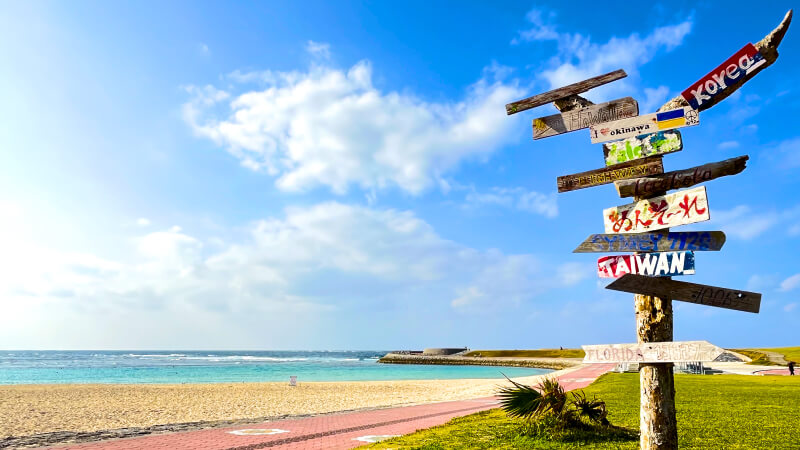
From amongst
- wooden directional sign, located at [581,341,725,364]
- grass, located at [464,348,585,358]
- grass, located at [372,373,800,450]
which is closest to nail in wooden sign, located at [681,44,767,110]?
wooden directional sign, located at [581,341,725,364]

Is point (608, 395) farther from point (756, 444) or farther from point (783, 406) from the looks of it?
point (756, 444)

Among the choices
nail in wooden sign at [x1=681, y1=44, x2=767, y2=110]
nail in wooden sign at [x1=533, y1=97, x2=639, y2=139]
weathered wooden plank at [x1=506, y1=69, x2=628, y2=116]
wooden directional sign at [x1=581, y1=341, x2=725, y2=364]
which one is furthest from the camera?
weathered wooden plank at [x1=506, y1=69, x2=628, y2=116]

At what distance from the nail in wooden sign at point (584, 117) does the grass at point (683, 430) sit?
17.2 feet

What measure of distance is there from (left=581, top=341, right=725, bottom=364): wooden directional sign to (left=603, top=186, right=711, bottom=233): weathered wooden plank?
1.15 m

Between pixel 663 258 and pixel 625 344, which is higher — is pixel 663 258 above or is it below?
above

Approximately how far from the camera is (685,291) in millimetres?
4727

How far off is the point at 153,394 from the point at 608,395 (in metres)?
23.3

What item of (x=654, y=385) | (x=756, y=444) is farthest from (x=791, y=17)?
(x=756, y=444)

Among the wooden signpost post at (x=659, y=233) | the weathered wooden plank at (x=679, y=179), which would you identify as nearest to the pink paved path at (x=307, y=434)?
the wooden signpost post at (x=659, y=233)

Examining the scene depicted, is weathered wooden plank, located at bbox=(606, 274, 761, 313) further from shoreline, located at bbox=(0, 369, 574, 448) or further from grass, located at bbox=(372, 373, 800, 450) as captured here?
shoreline, located at bbox=(0, 369, 574, 448)

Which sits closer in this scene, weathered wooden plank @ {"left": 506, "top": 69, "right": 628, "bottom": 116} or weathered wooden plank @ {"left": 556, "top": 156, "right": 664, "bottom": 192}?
weathered wooden plank @ {"left": 556, "top": 156, "right": 664, "bottom": 192}

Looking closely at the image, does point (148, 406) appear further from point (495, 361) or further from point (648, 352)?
point (495, 361)

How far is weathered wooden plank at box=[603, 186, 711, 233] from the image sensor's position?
182 inches

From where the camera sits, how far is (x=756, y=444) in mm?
8078
